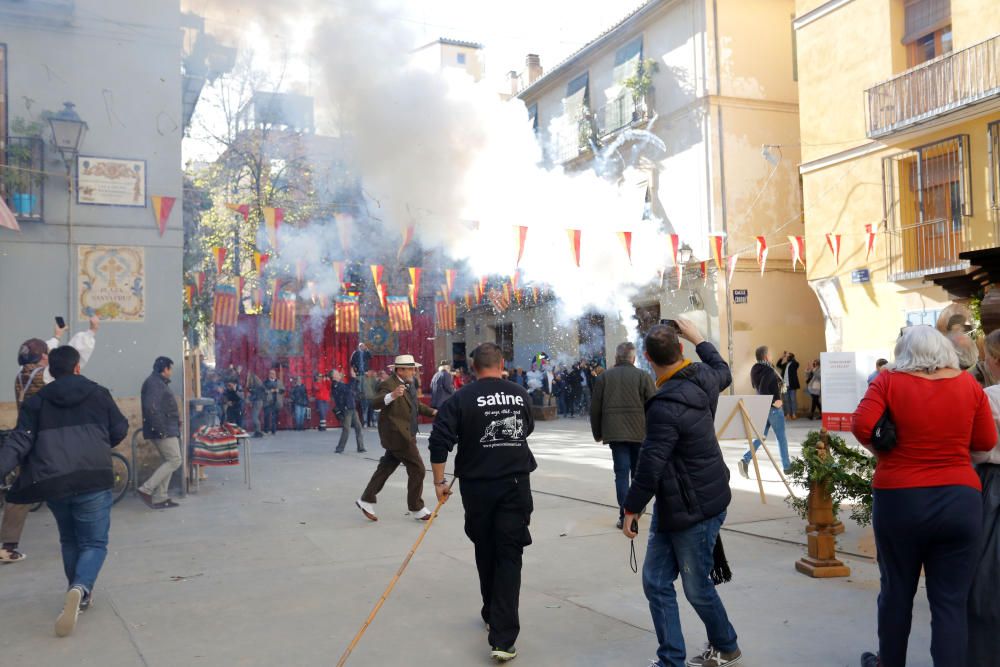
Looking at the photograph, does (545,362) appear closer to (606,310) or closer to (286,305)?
(606,310)

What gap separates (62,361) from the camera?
16.1 feet

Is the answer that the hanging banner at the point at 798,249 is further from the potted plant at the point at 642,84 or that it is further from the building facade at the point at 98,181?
the building facade at the point at 98,181

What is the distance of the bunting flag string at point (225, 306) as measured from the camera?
19.9m

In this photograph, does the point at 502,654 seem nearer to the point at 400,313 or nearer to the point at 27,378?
the point at 27,378

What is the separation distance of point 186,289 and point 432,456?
16402mm

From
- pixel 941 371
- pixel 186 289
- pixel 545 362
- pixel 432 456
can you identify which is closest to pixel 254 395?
pixel 186 289

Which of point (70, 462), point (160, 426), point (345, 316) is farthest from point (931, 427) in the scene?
point (345, 316)

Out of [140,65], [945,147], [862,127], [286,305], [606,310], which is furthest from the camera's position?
[606,310]

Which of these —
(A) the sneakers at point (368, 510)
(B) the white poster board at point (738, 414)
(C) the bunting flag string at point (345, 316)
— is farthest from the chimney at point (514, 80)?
(A) the sneakers at point (368, 510)

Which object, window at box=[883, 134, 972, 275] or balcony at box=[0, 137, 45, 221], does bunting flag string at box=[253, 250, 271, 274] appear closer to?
balcony at box=[0, 137, 45, 221]

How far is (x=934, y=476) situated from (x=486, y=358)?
85.9 inches

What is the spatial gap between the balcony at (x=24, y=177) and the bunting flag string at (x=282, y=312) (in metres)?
12.6

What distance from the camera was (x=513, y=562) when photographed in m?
4.04

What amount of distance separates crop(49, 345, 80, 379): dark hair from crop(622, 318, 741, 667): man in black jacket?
3.47 metres
